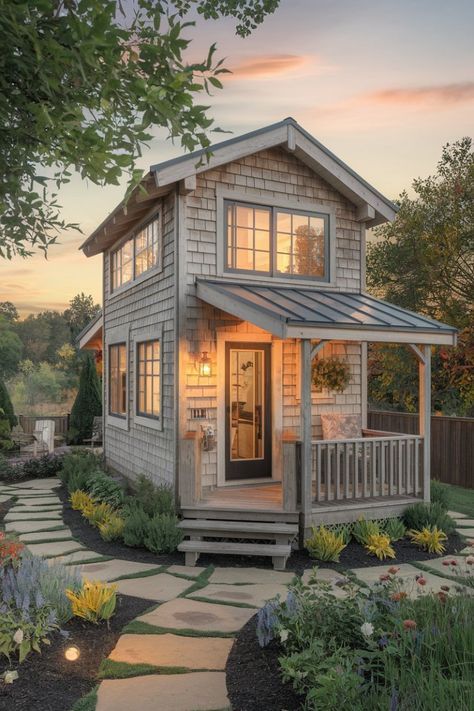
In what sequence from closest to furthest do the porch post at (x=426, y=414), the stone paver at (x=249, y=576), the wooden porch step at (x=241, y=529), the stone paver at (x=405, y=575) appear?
the stone paver at (x=405, y=575) → the stone paver at (x=249, y=576) → the wooden porch step at (x=241, y=529) → the porch post at (x=426, y=414)

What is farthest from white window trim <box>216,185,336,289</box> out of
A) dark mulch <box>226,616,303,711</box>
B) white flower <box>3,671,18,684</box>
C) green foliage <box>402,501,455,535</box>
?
white flower <box>3,671,18,684</box>

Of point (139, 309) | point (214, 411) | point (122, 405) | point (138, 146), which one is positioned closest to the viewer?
point (138, 146)

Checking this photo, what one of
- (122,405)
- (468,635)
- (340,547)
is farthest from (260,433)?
(468,635)

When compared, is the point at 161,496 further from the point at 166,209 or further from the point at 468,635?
the point at 468,635

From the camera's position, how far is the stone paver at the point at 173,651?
3.96 meters

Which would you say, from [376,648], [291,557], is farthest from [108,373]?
[376,648]

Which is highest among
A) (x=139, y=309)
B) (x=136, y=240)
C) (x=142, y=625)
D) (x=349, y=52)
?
(x=349, y=52)

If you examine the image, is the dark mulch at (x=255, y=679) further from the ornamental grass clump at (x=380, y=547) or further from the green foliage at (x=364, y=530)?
the green foliage at (x=364, y=530)

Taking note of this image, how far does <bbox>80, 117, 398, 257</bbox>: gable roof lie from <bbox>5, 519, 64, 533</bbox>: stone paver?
4.52 metres

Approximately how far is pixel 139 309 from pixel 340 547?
550cm

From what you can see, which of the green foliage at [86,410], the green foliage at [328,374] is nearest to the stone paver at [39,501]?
the green foliage at [328,374]

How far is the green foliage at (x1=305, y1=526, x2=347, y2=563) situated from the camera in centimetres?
660

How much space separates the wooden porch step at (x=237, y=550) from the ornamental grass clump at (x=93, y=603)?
6.79 ft

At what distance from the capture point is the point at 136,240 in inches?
417
